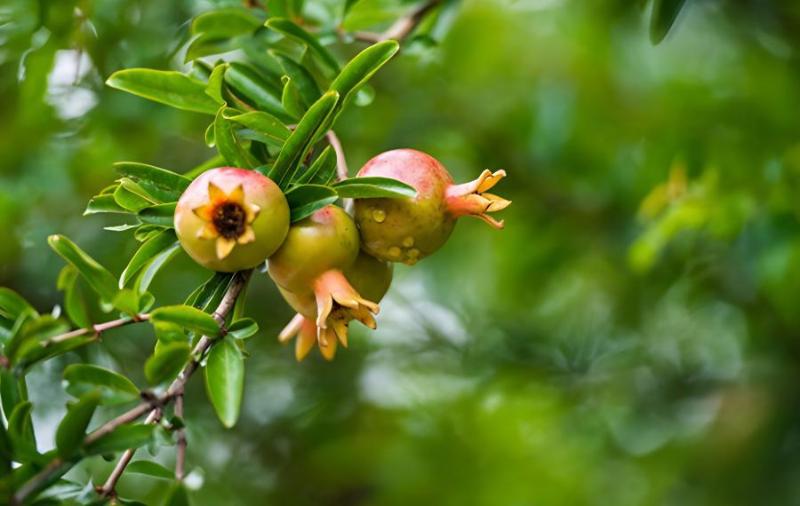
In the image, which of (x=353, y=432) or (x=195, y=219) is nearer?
(x=195, y=219)

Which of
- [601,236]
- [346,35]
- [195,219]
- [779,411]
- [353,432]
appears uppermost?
[195,219]

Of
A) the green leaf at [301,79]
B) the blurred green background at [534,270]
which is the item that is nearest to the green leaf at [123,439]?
the green leaf at [301,79]

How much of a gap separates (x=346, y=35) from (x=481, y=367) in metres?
1.33

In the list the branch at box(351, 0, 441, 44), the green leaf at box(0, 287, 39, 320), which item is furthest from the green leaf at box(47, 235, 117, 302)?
the branch at box(351, 0, 441, 44)

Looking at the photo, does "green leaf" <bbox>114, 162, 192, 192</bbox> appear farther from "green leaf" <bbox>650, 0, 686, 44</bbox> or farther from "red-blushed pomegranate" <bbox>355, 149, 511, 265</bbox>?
"green leaf" <bbox>650, 0, 686, 44</bbox>

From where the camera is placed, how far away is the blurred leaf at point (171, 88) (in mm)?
1080

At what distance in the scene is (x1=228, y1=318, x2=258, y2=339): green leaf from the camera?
0.93 m

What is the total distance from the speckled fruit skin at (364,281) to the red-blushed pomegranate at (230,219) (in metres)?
0.10

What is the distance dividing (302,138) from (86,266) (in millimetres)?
253

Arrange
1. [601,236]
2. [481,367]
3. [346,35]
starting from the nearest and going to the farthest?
1. [346,35]
2. [601,236]
3. [481,367]

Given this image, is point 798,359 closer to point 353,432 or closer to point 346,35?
point 353,432

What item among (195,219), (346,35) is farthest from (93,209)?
(346,35)

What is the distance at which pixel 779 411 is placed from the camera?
2451 millimetres

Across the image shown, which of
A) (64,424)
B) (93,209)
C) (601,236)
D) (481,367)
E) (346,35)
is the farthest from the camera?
(481,367)
